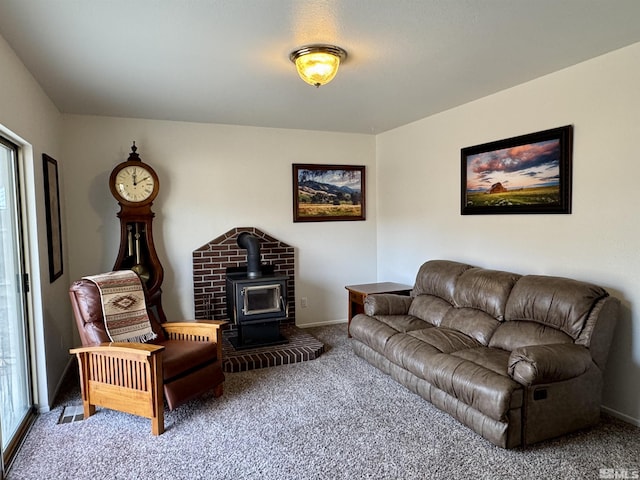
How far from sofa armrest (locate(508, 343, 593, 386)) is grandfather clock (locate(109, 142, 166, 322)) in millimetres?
3183

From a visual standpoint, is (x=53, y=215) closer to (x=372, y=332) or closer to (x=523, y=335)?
(x=372, y=332)

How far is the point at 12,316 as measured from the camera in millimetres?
2623

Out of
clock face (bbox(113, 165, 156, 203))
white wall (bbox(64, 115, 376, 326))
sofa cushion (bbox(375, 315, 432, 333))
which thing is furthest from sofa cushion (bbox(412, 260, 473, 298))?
clock face (bbox(113, 165, 156, 203))

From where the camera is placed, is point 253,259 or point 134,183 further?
point 253,259

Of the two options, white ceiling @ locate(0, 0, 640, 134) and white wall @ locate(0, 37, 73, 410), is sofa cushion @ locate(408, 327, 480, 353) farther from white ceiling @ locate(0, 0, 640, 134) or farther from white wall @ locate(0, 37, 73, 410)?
white wall @ locate(0, 37, 73, 410)

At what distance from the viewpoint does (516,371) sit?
94.7 inches

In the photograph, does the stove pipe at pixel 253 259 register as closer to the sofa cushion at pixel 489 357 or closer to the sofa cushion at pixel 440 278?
the sofa cushion at pixel 440 278

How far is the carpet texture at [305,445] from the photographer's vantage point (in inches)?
87.6

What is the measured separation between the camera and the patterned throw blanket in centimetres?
300

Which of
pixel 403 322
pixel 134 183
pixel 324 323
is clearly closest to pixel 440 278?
pixel 403 322

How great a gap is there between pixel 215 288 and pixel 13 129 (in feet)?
8.35

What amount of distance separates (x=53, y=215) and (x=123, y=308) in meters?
1.08

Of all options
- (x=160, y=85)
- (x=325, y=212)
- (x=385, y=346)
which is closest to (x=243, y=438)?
(x=385, y=346)

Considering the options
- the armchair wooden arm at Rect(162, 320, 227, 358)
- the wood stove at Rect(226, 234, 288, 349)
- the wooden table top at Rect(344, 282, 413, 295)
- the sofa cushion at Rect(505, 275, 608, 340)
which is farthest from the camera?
the wooden table top at Rect(344, 282, 413, 295)
